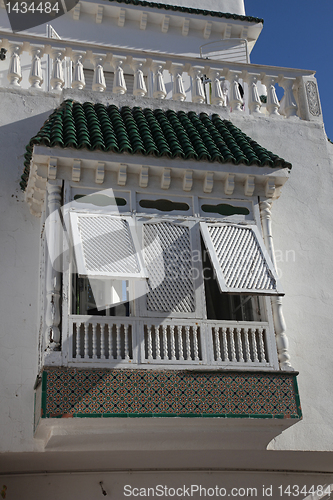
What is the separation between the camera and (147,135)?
348 inches

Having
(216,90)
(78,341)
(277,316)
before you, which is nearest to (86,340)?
(78,341)

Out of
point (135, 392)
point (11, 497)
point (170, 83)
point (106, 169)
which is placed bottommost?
point (11, 497)

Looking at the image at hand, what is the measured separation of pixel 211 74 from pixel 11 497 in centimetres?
701

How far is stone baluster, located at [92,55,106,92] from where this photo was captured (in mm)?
9992

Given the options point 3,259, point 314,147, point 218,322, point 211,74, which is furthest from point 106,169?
point 314,147

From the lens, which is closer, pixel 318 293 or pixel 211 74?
pixel 318 293

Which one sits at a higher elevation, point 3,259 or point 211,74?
point 211,74

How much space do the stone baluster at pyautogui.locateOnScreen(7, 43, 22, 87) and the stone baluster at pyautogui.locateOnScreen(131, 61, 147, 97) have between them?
1.78m

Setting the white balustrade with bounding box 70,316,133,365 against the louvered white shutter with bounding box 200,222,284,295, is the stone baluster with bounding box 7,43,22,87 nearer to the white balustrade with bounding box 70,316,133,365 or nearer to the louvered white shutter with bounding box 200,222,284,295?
the louvered white shutter with bounding box 200,222,284,295

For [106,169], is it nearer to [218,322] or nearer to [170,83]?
[218,322]

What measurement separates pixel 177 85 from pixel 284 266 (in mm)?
3369

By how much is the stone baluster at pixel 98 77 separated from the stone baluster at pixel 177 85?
3.68 ft

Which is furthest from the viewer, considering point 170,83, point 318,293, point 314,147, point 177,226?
point 170,83

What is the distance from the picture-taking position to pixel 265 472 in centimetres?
898
